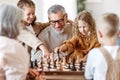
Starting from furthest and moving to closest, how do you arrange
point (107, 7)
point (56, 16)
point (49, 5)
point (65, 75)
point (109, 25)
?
point (107, 7) → point (49, 5) → point (56, 16) → point (65, 75) → point (109, 25)

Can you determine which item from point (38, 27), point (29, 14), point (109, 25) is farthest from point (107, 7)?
point (109, 25)

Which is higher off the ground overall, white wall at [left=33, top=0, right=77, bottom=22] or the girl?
white wall at [left=33, top=0, right=77, bottom=22]

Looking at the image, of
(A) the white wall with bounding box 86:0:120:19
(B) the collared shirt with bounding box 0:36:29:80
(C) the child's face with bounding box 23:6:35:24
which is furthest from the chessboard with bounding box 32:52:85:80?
(A) the white wall with bounding box 86:0:120:19

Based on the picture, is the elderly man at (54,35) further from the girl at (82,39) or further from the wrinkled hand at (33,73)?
the wrinkled hand at (33,73)

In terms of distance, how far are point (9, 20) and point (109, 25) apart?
510mm

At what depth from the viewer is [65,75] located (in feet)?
5.69

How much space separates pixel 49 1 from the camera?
151 inches

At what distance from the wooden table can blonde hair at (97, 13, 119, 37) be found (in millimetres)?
296

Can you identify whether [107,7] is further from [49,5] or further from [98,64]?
[98,64]

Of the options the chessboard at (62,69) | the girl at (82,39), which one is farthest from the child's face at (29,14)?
the chessboard at (62,69)

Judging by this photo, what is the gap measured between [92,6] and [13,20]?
3995 millimetres

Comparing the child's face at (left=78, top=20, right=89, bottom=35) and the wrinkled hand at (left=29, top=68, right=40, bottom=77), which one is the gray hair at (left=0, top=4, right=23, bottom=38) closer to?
the wrinkled hand at (left=29, top=68, right=40, bottom=77)

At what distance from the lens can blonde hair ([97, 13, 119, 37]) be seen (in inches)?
60.8

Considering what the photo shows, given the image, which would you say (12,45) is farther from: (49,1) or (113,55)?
(49,1)
